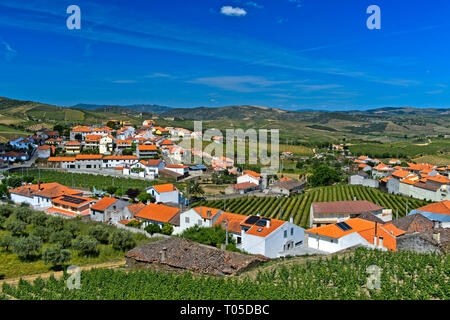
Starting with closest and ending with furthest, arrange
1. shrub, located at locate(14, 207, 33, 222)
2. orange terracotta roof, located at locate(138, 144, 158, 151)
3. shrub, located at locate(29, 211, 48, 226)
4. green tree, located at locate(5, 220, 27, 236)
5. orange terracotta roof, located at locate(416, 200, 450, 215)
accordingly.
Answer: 1. green tree, located at locate(5, 220, 27, 236)
2. shrub, located at locate(29, 211, 48, 226)
3. shrub, located at locate(14, 207, 33, 222)
4. orange terracotta roof, located at locate(416, 200, 450, 215)
5. orange terracotta roof, located at locate(138, 144, 158, 151)

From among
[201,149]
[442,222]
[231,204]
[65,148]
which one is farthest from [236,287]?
[201,149]

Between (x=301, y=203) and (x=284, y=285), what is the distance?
31.5m

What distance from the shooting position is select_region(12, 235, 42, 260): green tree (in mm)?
20797

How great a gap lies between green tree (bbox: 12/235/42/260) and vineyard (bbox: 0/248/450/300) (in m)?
5.97

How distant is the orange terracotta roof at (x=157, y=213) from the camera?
30.2 m

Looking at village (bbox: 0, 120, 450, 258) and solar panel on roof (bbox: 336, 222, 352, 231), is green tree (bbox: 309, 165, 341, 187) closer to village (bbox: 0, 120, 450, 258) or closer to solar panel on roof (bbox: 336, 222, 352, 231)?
village (bbox: 0, 120, 450, 258)

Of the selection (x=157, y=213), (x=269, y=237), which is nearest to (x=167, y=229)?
(x=157, y=213)

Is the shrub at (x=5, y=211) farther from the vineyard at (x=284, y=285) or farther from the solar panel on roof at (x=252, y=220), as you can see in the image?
the solar panel on roof at (x=252, y=220)

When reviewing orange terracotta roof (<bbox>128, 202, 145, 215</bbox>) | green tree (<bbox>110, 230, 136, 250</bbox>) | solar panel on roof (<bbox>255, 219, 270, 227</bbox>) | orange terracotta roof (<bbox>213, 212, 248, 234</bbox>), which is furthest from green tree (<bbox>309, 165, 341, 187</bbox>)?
green tree (<bbox>110, 230, 136, 250</bbox>)

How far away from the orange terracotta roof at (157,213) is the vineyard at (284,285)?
544 inches

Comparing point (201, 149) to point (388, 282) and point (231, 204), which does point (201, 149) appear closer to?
point (231, 204)

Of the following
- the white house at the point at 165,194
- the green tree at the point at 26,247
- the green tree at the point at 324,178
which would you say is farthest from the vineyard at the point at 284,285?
the green tree at the point at 324,178

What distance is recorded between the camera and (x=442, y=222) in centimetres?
2905
